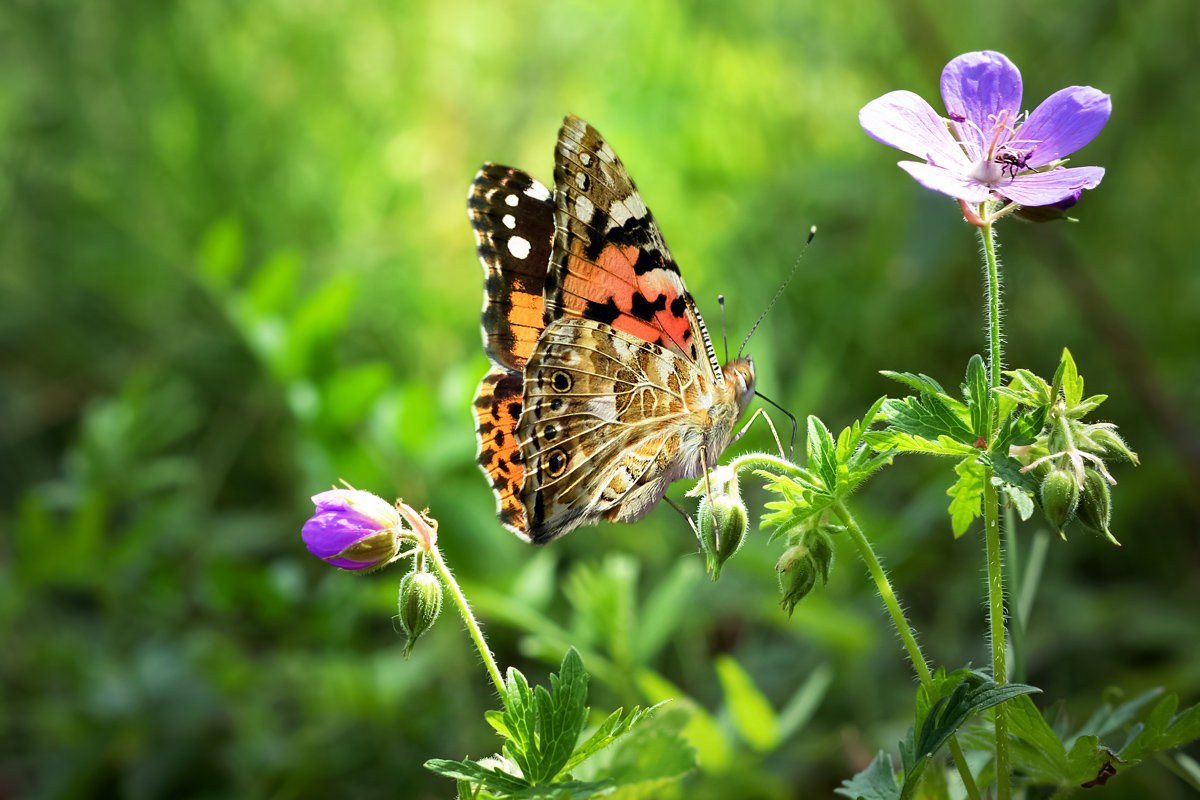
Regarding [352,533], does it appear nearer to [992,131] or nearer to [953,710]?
[953,710]

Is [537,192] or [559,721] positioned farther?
[537,192]

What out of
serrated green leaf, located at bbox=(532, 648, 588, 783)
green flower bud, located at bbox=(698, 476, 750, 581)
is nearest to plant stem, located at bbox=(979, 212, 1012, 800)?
green flower bud, located at bbox=(698, 476, 750, 581)

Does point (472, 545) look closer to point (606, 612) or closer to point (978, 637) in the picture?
point (606, 612)

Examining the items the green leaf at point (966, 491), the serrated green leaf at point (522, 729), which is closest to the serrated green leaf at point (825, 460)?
the green leaf at point (966, 491)

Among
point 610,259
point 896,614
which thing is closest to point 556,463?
point 610,259

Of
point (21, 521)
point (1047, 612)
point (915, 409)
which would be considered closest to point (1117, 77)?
point (1047, 612)

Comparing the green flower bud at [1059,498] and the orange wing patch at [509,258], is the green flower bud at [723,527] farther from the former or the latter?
the orange wing patch at [509,258]
